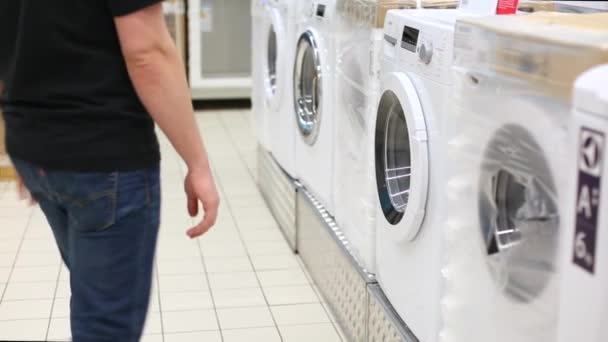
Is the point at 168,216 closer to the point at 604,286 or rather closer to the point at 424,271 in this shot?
the point at 424,271

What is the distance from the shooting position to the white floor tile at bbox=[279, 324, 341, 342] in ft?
9.00

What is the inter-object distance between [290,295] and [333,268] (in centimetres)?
25

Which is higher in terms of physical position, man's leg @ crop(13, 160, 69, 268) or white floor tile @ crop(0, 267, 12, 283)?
man's leg @ crop(13, 160, 69, 268)

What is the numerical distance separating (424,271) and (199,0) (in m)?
4.28

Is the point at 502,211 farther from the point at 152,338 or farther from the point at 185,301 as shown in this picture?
the point at 185,301

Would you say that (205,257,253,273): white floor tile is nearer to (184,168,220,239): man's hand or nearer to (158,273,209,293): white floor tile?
A: (158,273,209,293): white floor tile

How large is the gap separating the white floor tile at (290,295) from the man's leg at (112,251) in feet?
4.89

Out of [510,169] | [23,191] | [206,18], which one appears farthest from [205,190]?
[206,18]

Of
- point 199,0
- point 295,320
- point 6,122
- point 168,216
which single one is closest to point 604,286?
point 6,122

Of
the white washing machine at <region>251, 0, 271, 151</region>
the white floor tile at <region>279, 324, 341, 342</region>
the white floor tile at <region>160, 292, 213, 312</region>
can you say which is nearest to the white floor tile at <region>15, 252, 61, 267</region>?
the white floor tile at <region>160, 292, 213, 312</region>

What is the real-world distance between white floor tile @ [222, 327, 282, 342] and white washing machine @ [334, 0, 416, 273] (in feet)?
1.26

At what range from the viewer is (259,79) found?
4.29m

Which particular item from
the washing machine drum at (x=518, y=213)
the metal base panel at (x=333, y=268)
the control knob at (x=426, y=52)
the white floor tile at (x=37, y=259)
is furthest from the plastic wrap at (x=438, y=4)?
the white floor tile at (x=37, y=259)

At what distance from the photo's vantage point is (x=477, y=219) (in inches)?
67.5
